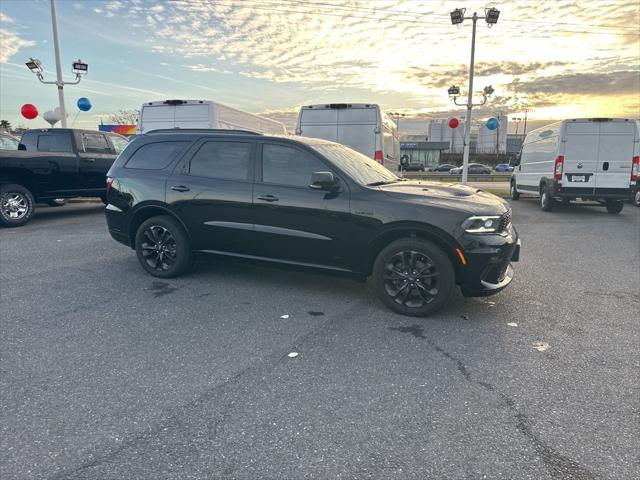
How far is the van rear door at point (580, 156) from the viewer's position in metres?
11.4

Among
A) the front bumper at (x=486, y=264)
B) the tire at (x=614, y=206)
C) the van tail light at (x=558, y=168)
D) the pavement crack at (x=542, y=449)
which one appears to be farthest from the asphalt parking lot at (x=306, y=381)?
the tire at (x=614, y=206)

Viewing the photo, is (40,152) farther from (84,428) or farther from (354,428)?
(354,428)

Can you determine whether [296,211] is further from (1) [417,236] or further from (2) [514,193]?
(2) [514,193]

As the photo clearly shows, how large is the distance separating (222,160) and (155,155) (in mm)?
1041

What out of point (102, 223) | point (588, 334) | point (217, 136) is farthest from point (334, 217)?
point (102, 223)

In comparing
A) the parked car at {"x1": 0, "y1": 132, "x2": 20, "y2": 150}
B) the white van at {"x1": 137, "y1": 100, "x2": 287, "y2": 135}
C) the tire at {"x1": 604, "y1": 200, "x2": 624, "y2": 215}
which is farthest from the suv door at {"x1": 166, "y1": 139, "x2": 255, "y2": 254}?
the tire at {"x1": 604, "y1": 200, "x2": 624, "y2": 215}

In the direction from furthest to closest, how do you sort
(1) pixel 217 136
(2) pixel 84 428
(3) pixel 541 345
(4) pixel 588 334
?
1. (1) pixel 217 136
2. (4) pixel 588 334
3. (3) pixel 541 345
4. (2) pixel 84 428

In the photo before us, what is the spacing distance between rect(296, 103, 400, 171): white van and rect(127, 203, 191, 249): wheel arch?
19.3 feet

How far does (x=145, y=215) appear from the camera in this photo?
554cm

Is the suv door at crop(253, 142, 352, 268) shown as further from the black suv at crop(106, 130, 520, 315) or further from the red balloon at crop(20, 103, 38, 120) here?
the red balloon at crop(20, 103, 38, 120)

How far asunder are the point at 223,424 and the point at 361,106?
8.97 m

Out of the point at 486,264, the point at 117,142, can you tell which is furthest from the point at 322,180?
the point at 117,142

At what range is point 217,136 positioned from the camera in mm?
5262

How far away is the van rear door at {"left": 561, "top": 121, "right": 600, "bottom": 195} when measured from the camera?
11.4m
